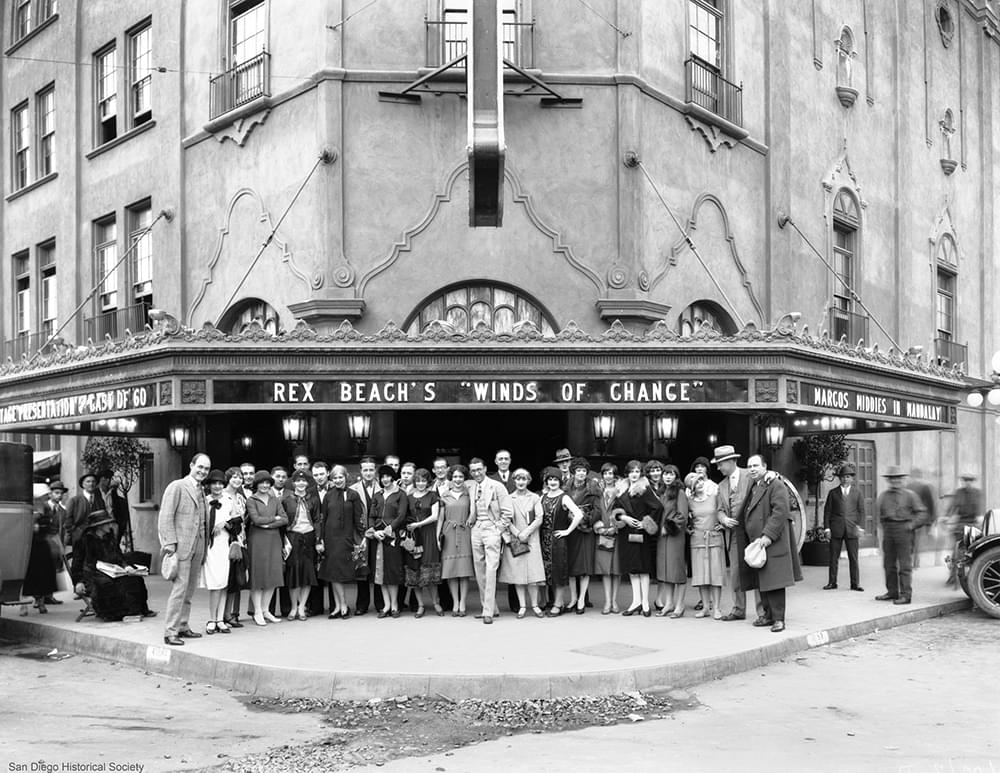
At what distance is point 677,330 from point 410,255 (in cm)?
465

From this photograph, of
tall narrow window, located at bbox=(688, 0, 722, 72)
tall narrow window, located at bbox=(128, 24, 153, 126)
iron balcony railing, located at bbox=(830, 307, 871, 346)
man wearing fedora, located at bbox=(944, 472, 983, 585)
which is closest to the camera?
man wearing fedora, located at bbox=(944, 472, 983, 585)

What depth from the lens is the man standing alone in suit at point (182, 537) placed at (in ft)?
39.6

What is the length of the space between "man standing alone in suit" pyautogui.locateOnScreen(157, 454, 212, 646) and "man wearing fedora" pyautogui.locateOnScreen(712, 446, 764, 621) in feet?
20.0

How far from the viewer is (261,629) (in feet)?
43.1

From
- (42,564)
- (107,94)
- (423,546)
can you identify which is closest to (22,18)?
(107,94)

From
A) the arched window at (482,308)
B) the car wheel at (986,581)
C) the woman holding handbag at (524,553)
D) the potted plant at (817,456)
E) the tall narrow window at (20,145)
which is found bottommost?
the car wheel at (986,581)

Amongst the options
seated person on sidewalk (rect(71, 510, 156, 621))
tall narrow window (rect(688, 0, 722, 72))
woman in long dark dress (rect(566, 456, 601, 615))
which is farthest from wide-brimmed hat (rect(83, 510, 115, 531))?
tall narrow window (rect(688, 0, 722, 72))

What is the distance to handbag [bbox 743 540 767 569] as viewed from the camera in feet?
42.3

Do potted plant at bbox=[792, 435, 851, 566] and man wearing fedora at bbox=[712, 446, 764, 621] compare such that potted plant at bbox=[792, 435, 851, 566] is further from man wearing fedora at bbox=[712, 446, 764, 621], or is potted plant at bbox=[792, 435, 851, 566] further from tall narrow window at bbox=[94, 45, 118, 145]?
tall narrow window at bbox=[94, 45, 118, 145]

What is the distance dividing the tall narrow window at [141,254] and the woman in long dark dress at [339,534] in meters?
9.52

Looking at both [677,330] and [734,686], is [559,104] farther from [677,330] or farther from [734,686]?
[734,686]

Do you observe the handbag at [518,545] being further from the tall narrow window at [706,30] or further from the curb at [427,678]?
the tall narrow window at [706,30]

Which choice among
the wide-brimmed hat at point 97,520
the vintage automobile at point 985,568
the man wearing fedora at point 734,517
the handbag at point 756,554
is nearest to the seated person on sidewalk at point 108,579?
the wide-brimmed hat at point 97,520

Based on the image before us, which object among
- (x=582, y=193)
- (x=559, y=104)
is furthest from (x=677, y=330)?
(x=559, y=104)
